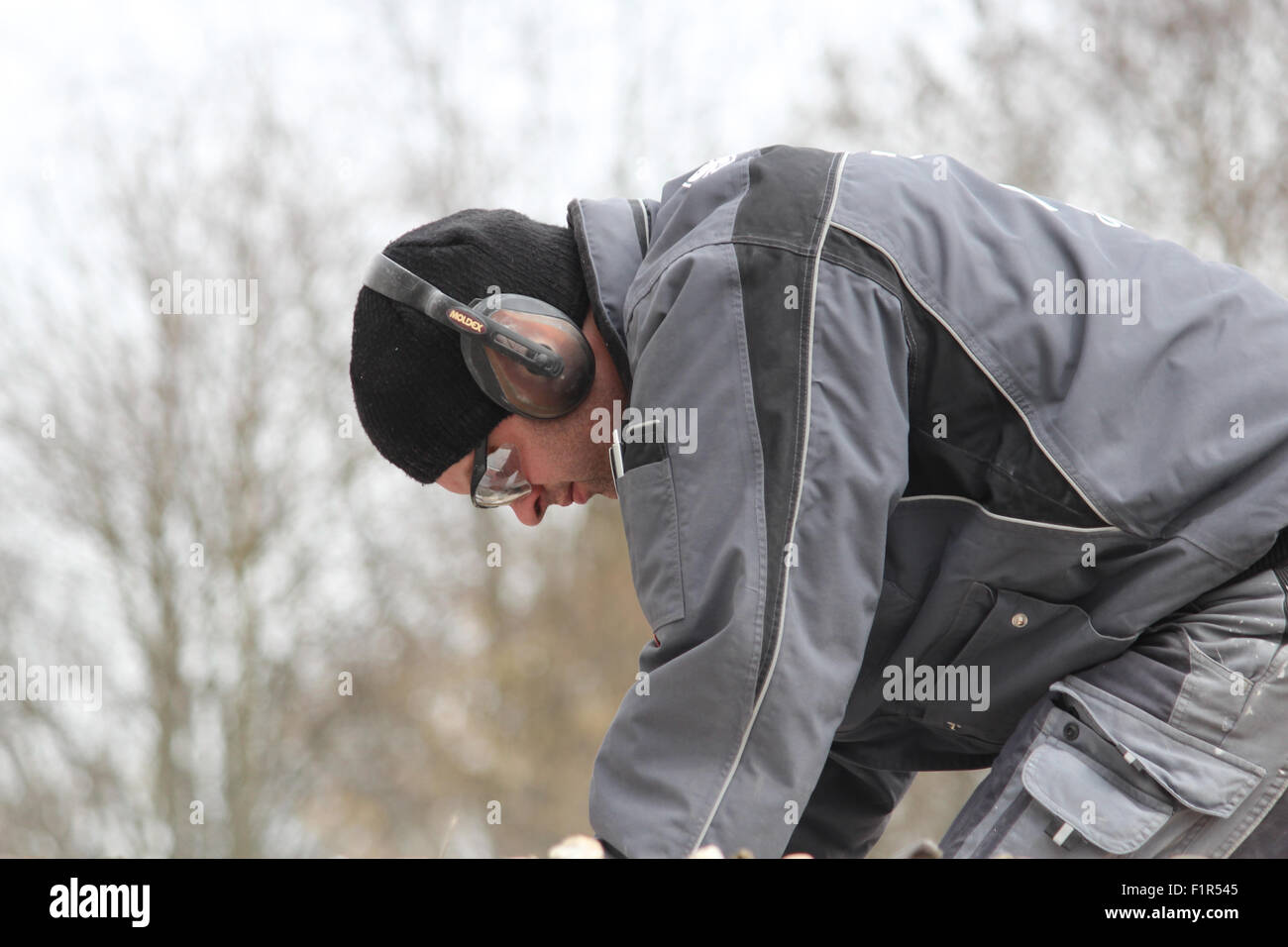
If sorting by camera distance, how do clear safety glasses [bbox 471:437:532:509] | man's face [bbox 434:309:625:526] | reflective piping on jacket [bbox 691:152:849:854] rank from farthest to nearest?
clear safety glasses [bbox 471:437:532:509] < man's face [bbox 434:309:625:526] < reflective piping on jacket [bbox 691:152:849:854]

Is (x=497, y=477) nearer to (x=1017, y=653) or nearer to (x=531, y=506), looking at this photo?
(x=531, y=506)

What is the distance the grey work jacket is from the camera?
1720 mm

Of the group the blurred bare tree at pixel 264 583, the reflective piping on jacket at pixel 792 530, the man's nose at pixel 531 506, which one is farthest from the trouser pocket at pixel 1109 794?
the blurred bare tree at pixel 264 583

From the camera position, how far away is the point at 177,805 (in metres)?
12.4

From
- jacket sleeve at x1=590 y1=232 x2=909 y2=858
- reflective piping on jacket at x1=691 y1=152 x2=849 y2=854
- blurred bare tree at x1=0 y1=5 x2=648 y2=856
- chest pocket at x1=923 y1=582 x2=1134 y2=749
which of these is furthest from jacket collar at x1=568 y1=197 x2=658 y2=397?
blurred bare tree at x1=0 y1=5 x2=648 y2=856

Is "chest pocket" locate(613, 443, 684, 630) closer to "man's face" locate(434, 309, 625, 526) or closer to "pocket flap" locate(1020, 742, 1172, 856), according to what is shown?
"man's face" locate(434, 309, 625, 526)

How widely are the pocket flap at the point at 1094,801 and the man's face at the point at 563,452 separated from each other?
2.99ft

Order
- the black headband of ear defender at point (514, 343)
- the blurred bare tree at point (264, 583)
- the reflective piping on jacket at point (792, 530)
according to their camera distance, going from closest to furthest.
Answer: the reflective piping on jacket at point (792, 530)
the black headband of ear defender at point (514, 343)
the blurred bare tree at point (264, 583)

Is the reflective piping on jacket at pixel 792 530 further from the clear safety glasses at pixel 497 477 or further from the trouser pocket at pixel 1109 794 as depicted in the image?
the clear safety glasses at pixel 497 477

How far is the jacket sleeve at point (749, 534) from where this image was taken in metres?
1.70

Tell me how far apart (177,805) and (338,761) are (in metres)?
1.87
